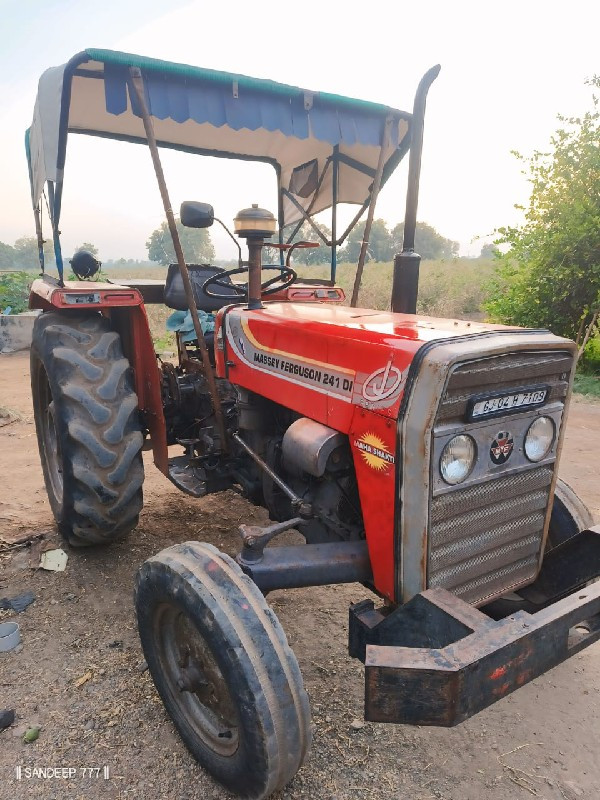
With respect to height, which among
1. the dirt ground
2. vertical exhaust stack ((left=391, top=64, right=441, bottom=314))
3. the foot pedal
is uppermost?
vertical exhaust stack ((left=391, top=64, right=441, bottom=314))

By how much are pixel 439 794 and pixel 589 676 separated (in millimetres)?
1002

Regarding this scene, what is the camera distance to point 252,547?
1.98m

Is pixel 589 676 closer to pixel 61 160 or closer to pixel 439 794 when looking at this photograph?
pixel 439 794

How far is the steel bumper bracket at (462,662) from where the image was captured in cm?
138

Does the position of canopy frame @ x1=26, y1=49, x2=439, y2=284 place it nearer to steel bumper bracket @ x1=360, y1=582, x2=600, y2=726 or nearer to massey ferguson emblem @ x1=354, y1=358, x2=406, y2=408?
massey ferguson emblem @ x1=354, y1=358, x2=406, y2=408

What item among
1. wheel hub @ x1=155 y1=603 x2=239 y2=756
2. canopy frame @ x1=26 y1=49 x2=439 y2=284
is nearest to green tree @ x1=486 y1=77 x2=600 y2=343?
canopy frame @ x1=26 y1=49 x2=439 y2=284

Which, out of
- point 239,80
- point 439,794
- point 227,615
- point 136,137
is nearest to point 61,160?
point 239,80

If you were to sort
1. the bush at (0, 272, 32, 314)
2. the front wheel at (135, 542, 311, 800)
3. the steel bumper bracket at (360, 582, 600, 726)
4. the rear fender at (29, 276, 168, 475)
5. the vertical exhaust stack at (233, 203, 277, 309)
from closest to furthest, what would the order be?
the steel bumper bracket at (360, 582, 600, 726) < the front wheel at (135, 542, 311, 800) < the vertical exhaust stack at (233, 203, 277, 309) < the rear fender at (29, 276, 168, 475) < the bush at (0, 272, 32, 314)

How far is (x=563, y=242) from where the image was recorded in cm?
831

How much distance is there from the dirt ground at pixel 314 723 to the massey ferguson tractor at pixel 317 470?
21cm

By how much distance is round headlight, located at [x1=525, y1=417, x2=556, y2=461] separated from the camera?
1.97m

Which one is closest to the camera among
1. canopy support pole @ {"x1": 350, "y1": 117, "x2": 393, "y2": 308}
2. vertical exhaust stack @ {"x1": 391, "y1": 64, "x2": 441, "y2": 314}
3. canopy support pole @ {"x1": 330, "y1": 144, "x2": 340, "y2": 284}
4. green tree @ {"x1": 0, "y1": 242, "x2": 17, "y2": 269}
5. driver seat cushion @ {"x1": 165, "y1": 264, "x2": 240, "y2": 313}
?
vertical exhaust stack @ {"x1": 391, "y1": 64, "x2": 441, "y2": 314}

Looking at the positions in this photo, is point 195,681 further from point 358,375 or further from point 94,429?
point 94,429

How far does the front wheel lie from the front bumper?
270 mm
